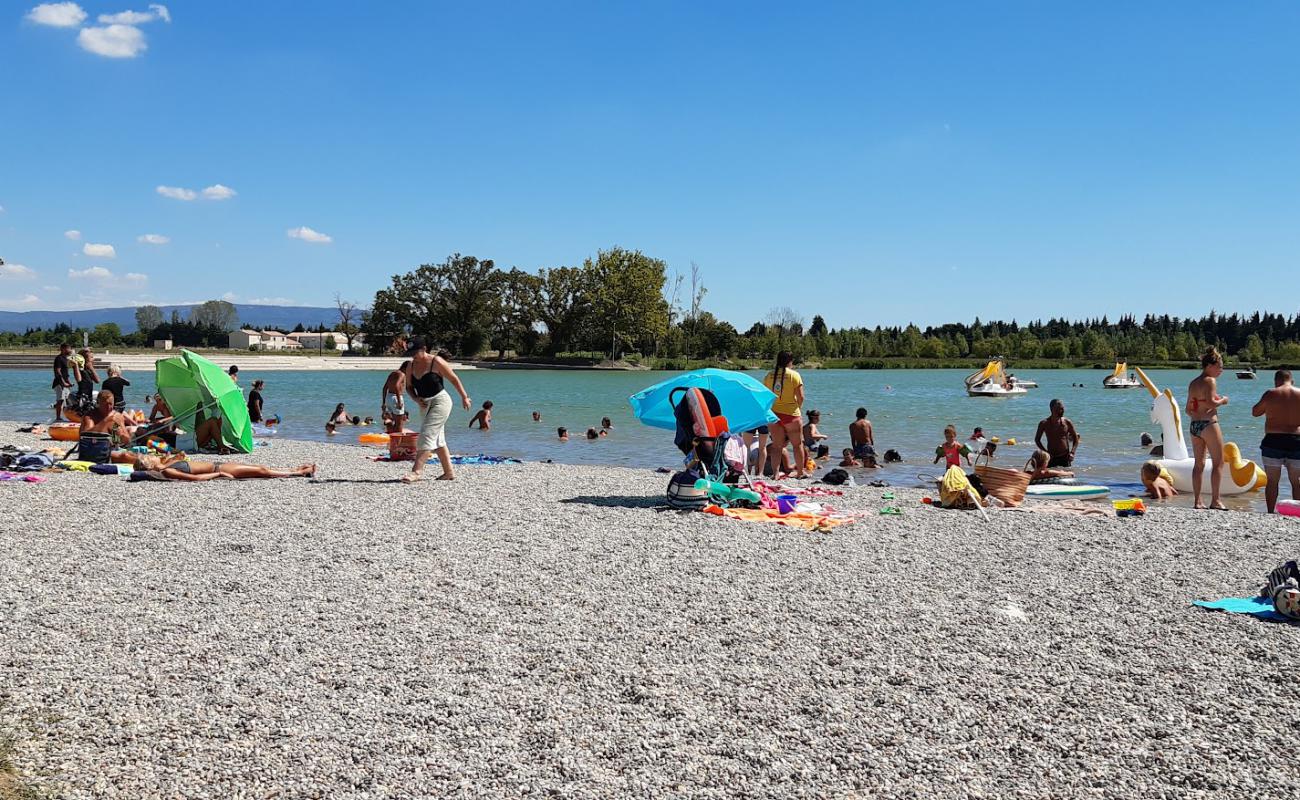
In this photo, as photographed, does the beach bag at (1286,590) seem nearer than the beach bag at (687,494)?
Yes

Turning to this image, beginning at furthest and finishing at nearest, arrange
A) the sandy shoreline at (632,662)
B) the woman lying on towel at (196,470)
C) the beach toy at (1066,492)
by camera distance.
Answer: the beach toy at (1066,492) → the woman lying on towel at (196,470) → the sandy shoreline at (632,662)

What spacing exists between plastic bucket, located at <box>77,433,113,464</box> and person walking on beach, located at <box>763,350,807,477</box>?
888cm

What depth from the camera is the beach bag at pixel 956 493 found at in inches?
394

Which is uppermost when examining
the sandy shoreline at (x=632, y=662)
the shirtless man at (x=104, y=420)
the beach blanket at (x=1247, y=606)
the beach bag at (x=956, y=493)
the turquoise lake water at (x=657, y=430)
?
the shirtless man at (x=104, y=420)

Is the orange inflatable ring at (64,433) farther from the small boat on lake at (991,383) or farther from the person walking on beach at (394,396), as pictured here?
the small boat on lake at (991,383)

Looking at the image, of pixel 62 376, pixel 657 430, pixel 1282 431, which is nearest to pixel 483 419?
pixel 657 430

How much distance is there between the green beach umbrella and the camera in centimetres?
1500

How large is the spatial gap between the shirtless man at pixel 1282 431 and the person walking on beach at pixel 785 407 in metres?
5.28

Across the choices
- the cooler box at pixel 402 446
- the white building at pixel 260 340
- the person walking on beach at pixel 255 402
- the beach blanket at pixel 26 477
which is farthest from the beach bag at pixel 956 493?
the white building at pixel 260 340

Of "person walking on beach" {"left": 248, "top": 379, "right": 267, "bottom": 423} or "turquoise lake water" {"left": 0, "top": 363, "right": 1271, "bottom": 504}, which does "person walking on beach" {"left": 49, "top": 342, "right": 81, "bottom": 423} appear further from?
"turquoise lake water" {"left": 0, "top": 363, "right": 1271, "bottom": 504}

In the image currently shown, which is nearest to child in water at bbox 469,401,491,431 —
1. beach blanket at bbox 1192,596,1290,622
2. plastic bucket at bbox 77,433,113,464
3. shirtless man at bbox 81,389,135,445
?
shirtless man at bbox 81,389,135,445

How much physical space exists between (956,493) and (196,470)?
8.95 metres

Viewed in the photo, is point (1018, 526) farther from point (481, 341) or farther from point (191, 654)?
point (481, 341)

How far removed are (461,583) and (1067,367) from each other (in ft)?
434
